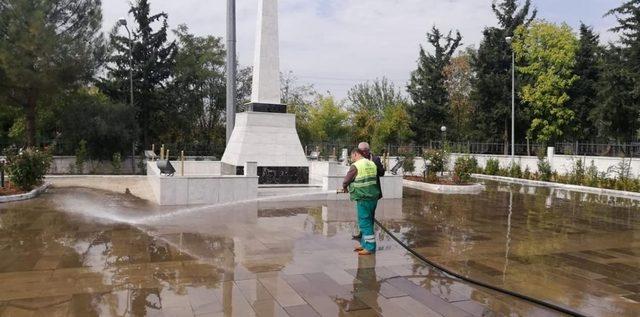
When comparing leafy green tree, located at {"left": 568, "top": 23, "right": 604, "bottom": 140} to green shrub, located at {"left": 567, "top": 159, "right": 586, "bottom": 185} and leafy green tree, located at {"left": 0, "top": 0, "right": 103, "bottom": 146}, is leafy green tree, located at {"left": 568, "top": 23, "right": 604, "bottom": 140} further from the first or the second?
leafy green tree, located at {"left": 0, "top": 0, "right": 103, "bottom": 146}

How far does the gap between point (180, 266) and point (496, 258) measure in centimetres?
445

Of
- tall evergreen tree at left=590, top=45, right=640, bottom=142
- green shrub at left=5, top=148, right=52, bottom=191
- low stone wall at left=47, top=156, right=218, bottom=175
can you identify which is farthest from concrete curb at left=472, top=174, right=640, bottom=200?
green shrub at left=5, top=148, right=52, bottom=191

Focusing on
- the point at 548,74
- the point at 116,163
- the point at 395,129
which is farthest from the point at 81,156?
the point at 548,74

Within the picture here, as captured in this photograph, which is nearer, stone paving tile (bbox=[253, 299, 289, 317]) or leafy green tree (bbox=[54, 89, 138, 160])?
stone paving tile (bbox=[253, 299, 289, 317])

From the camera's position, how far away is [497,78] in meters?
33.7

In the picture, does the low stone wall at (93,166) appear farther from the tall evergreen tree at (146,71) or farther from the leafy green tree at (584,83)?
the leafy green tree at (584,83)

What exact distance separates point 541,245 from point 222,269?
5.30m

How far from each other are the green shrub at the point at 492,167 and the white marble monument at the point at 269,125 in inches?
583

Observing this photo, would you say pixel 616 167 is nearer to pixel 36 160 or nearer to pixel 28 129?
pixel 36 160

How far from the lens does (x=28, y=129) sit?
24781 mm

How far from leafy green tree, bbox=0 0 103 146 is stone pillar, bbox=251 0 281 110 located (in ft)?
41.0

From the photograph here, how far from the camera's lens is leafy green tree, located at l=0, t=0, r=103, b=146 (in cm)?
2194

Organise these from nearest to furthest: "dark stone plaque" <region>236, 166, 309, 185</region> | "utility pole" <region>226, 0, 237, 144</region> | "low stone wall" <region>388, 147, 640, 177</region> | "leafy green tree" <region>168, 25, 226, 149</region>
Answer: "dark stone plaque" <region>236, 166, 309, 185</region> < "low stone wall" <region>388, 147, 640, 177</region> < "utility pole" <region>226, 0, 237, 144</region> < "leafy green tree" <region>168, 25, 226, 149</region>

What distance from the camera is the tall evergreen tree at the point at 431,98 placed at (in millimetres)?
38938
